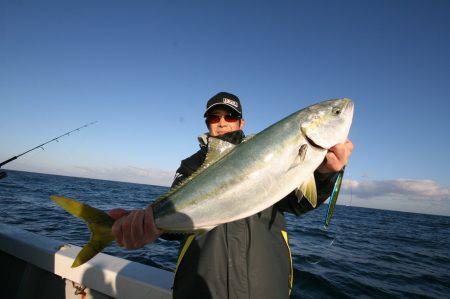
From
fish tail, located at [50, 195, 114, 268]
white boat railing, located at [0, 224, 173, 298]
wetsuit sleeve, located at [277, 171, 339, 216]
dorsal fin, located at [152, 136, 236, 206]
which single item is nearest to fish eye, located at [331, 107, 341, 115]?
wetsuit sleeve, located at [277, 171, 339, 216]

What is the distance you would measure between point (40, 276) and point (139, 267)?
7.24ft

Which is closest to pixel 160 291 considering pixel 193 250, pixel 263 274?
pixel 193 250

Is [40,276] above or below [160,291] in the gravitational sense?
below

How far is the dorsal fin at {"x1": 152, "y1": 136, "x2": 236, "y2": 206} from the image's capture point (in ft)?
10.1

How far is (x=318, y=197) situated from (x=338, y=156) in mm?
647

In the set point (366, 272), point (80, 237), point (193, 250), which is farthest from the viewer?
point (80, 237)

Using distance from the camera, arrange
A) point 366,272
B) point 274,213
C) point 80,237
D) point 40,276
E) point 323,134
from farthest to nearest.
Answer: point 80,237 < point 366,272 < point 40,276 < point 274,213 < point 323,134

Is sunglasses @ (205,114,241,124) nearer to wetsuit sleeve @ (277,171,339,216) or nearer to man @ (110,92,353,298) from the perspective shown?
wetsuit sleeve @ (277,171,339,216)

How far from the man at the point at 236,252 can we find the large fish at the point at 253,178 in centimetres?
17

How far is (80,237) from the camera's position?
512 inches

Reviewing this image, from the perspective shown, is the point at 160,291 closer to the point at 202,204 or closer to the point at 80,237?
the point at 202,204

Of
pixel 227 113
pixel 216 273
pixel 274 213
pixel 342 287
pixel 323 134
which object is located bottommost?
pixel 342 287

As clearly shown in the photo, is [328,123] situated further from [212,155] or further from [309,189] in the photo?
[212,155]

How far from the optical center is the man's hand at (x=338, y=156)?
288cm
